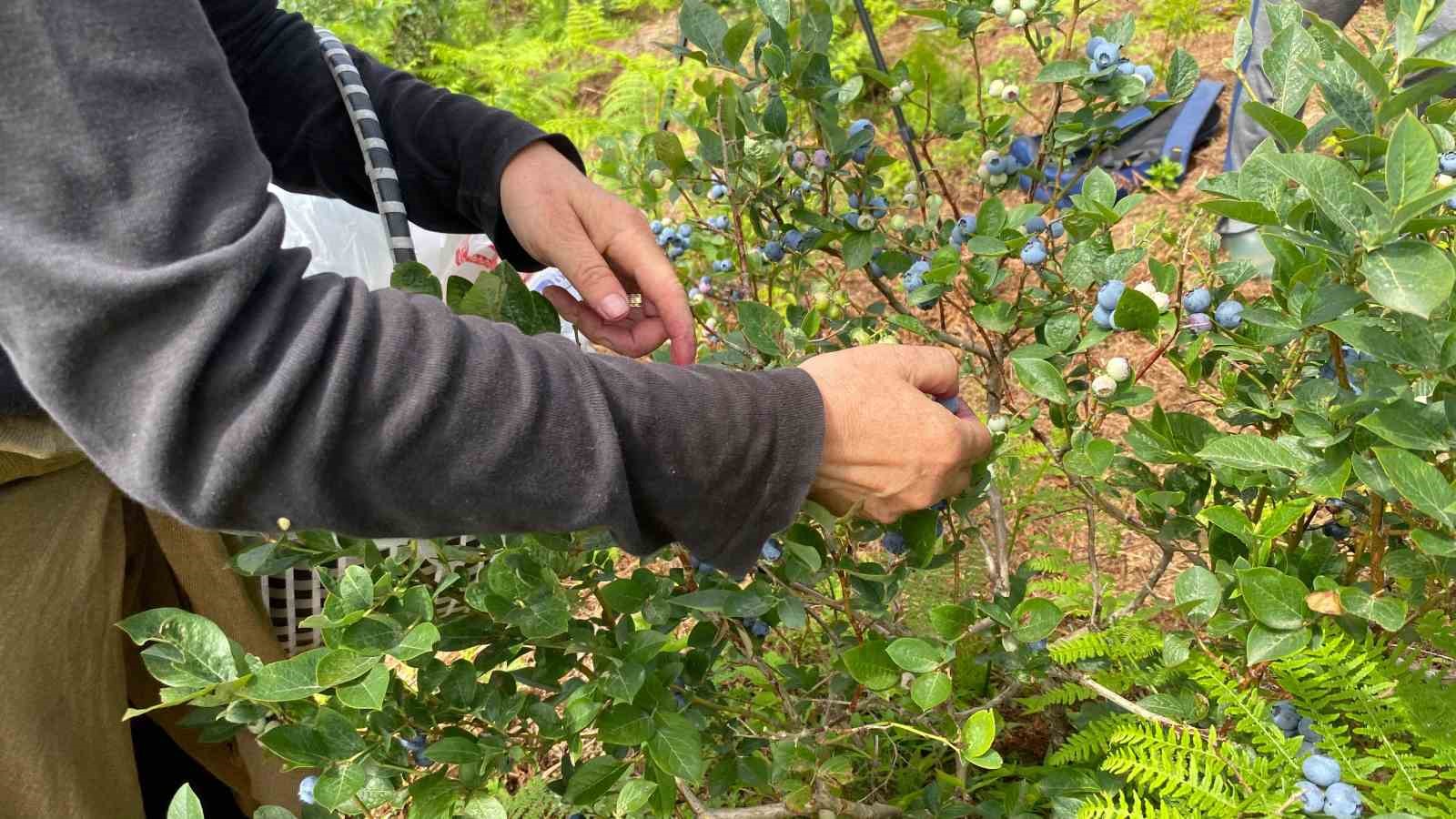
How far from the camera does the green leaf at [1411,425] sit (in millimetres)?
767

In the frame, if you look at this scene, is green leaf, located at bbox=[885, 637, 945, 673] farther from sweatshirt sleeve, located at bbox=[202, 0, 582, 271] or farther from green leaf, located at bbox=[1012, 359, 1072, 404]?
sweatshirt sleeve, located at bbox=[202, 0, 582, 271]

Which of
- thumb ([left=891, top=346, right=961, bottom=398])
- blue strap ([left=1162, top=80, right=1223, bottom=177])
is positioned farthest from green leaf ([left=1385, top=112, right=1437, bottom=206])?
blue strap ([left=1162, top=80, right=1223, bottom=177])

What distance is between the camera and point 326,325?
68 centimetres

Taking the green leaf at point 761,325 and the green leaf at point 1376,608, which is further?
the green leaf at point 761,325

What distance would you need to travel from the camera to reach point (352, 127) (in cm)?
140

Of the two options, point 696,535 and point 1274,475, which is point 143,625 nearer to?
point 696,535

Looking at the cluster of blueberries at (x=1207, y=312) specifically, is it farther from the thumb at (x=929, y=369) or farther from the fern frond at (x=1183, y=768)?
the fern frond at (x=1183, y=768)

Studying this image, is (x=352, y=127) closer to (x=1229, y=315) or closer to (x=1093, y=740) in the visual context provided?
(x=1229, y=315)

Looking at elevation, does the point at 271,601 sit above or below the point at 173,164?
below

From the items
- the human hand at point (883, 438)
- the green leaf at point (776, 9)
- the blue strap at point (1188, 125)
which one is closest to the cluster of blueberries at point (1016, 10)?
the green leaf at point (776, 9)

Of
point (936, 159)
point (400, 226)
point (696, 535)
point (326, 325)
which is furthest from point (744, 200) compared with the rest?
point (936, 159)

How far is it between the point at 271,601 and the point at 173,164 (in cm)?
108

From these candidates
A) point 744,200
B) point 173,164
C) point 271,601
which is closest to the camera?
point 173,164

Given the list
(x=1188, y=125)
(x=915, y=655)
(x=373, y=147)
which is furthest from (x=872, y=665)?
(x=1188, y=125)
